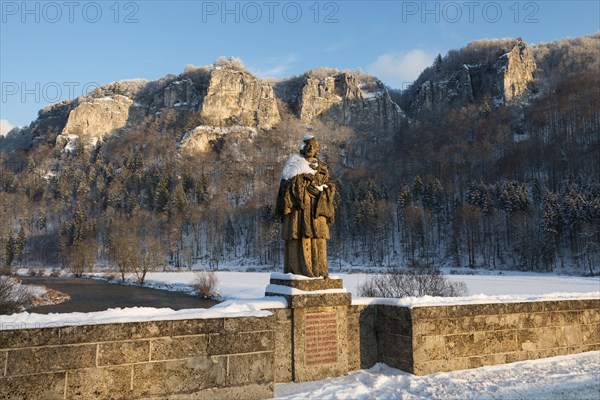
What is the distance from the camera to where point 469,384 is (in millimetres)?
6543

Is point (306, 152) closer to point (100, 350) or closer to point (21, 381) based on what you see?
point (100, 350)

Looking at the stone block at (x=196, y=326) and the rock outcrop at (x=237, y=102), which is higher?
the rock outcrop at (x=237, y=102)

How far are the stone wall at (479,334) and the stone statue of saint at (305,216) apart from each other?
161 centimetres

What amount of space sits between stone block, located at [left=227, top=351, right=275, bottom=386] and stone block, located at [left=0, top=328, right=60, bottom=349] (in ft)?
7.11

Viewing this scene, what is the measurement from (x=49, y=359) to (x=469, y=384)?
5690mm

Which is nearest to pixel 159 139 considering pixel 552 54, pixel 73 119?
pixel 73 119

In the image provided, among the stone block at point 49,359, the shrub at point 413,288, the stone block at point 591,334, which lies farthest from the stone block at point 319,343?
the shrub at point 413,288

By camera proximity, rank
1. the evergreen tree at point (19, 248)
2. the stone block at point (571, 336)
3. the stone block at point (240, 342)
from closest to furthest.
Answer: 1. the stone block at point (240, 342)
2. the stone block at point (571, 336)
3. the evergreen tree at point (19, 248)

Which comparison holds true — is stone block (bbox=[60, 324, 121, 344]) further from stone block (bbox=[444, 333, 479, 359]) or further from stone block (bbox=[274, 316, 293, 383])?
stone block (bbox=[444, 333, 479, 359])

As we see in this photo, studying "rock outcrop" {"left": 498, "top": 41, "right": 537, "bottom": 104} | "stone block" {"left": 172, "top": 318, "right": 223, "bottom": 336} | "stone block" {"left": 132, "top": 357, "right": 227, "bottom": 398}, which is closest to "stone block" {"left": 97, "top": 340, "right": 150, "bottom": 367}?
"stone block" {"left": 132, "top": 357, "right": 227, "bottom": 398}

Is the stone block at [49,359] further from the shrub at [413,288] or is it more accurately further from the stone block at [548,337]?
the shrub at [413,288]

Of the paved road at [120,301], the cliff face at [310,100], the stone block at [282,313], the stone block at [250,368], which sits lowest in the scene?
the paved road at [120,301]

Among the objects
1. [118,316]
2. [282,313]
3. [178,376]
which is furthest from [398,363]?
[118,316]

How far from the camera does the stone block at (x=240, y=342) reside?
19.3ft
